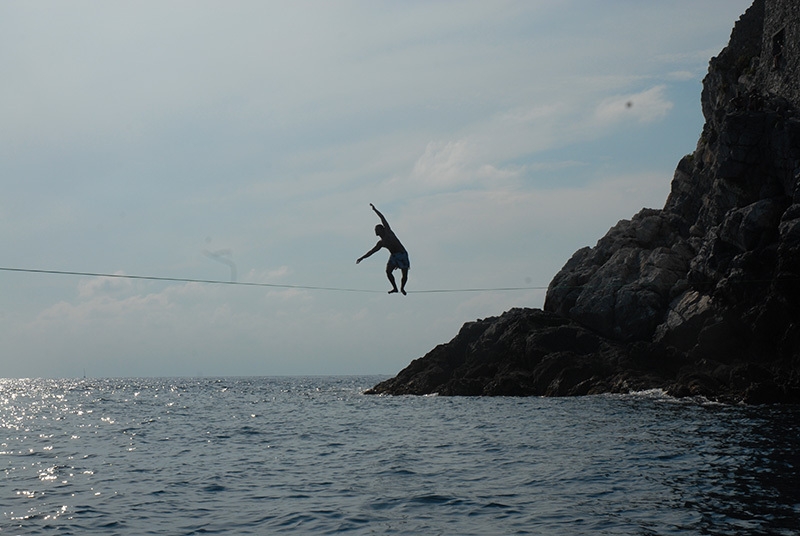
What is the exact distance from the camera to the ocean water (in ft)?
53.7

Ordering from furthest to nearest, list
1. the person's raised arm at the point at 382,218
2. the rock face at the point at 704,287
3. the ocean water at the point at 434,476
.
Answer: the rock face at the point at 704,287 < the person's raised arm at the point at 382,218 < the ocean water at the point at 434,476

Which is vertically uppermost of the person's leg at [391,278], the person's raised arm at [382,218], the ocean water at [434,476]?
the person's raised arm at [382,218]

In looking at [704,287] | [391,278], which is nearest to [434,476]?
[391,278]

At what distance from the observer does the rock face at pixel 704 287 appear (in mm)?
41625

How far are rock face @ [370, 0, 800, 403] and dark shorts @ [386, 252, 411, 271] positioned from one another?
870 inches

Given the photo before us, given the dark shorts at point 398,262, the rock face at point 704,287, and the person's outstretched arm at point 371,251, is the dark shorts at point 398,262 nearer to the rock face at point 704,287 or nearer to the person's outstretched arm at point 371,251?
the person's outstretched arm at point 371,251

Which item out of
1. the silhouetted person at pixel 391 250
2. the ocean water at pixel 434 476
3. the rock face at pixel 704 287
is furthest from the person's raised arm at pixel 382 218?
the rock face at pixel 704 287

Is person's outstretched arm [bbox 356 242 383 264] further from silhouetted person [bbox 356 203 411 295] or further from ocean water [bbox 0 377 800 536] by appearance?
ocean water [bbox 0 377 800 536]

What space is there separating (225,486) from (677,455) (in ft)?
45.9

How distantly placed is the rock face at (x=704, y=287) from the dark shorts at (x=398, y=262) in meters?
22.1

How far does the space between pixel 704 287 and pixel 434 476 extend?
104ft

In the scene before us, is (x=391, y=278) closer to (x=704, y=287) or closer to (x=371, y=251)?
(x=371, y=251)

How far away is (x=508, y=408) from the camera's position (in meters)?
43.3

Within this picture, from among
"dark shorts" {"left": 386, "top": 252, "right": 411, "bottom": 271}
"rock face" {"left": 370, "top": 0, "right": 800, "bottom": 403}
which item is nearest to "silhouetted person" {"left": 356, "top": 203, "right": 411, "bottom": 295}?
"dark shorts" {"left": 386, "top": 252, "right": 411, "bottom": 271}
